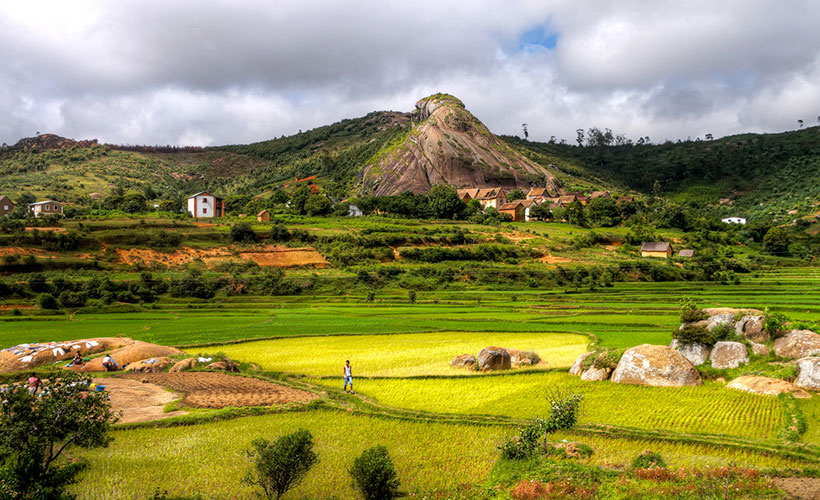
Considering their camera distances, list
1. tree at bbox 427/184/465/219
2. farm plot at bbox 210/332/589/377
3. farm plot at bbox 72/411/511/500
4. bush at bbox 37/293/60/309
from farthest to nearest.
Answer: tree at bbox 427/184/465/219 < bush at bbox 37/293/60/309 < farm plot at bbox 210/332/589/377 < farm plot at bbox 72/411/511/500

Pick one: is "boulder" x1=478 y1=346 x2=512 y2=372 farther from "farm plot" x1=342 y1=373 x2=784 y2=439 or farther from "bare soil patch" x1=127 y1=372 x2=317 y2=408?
"bare soil patch" x1=127 y1=372 x2=317 y2=408

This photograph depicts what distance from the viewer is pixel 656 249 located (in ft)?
295

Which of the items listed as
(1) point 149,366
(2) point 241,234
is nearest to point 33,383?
(1) point 149,366

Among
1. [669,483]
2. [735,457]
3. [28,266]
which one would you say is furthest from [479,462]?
[28,266]

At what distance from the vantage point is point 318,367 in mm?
30359

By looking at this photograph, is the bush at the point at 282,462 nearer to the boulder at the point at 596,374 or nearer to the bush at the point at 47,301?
the boulder at the point at 596,374

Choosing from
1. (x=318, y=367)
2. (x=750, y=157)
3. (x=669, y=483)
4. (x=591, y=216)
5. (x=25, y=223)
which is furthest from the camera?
(x=750, y=157)

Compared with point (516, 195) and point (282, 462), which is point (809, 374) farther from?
point (516, 195)

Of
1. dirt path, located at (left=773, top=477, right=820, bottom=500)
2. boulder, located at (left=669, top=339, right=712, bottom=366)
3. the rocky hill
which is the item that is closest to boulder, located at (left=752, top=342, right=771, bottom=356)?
boulder, located at (left=669, top=339, right=712, bottom=366)

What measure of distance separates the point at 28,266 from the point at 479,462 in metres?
65.0

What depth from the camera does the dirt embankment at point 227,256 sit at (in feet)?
235

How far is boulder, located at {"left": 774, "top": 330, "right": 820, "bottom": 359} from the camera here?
993 inches

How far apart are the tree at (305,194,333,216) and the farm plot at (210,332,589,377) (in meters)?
73.5

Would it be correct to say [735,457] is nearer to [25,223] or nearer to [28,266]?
[28,266]
